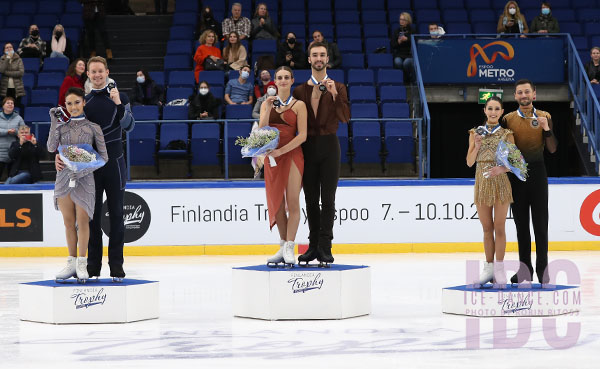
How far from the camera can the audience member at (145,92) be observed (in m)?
16.7

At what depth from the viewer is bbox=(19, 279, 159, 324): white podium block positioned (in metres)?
8.11

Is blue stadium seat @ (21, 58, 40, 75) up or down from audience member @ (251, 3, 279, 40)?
down

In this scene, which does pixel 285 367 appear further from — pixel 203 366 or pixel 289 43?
pixel 289 43

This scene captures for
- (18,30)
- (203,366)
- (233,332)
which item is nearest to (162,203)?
(18,30)

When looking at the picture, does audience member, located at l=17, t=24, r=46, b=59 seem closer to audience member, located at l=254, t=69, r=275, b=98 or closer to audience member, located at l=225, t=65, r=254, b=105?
audience member, located at l=225, t=65, r=254, b=105

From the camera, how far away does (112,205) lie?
8.27 metres

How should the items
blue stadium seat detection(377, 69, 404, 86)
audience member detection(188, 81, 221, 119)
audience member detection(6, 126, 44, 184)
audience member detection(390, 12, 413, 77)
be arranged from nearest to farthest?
audience member detection(6, 126, 44, 184)
audience member detection(188, 81, 221, 119)
blue stadium seat detection(377, 69, 404, 86)
audience member detection(390, 12, 413, 77)

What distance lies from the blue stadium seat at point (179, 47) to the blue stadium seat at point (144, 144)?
12.6 ft

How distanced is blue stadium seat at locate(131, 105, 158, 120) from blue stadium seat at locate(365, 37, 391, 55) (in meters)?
4.42

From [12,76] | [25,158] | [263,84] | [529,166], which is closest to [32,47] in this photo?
[12,76]

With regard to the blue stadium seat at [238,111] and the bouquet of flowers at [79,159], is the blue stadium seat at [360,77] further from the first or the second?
the bouquet of flowers at [79,159]

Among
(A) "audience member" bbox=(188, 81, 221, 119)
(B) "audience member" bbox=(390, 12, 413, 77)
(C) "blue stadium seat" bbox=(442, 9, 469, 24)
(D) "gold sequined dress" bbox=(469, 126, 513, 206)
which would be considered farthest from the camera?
(C) "blue stadium seat" bbox=(442, 9, 469, 24)

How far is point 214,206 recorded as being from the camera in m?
15.1

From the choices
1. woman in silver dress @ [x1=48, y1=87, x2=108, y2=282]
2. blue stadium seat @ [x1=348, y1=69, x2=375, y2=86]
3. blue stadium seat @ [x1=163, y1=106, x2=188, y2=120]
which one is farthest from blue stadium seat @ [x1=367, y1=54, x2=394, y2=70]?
woman in silver dress @ [x1=48, y1=87, x2=108, y2=282]
